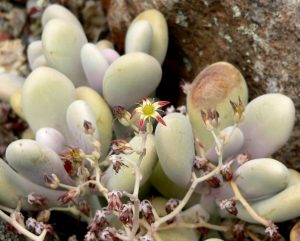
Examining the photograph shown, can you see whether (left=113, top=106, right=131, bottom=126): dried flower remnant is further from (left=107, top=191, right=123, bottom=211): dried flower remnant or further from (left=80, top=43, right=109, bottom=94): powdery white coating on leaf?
(left=80, top=43, right=109, bottom=94): powdery white coating on leaf

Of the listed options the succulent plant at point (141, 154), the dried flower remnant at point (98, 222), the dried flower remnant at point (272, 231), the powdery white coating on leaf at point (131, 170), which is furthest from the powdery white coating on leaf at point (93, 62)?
the dried flower remnant at point (272, 231)

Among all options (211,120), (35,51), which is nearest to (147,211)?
(211,120)

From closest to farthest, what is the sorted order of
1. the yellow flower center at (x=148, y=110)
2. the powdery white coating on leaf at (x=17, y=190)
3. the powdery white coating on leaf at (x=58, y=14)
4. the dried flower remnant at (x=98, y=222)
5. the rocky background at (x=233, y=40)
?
the yellow flower center at (x=148, y=110), the dried flower remnant at (x=98, y=222), the powdery white coating on leaf at (x=17, y=190), the rocky background at (x=233, y=40), the powdery white coating on leaf at (x=58, y=14)

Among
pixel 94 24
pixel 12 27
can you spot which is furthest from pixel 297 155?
pixel 12 27

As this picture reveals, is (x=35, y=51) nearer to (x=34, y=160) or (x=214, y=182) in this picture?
(x=34, y=160)

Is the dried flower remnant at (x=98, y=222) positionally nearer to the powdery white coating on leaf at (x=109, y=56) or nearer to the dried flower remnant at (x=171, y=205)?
the dried flower remnant at (x=171, y=205)

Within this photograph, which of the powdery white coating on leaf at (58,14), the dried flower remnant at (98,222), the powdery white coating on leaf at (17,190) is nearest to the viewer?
the dried flower remnant at (98,222)

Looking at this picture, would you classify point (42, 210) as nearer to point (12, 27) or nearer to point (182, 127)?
point (182, 127)

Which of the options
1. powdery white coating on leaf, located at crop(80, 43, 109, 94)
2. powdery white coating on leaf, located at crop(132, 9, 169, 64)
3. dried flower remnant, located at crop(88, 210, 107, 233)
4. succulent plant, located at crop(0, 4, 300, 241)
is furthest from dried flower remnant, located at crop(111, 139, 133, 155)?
powdery white coating on leaf, located at crop(132, 9, 169, 64)
